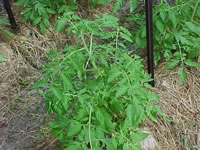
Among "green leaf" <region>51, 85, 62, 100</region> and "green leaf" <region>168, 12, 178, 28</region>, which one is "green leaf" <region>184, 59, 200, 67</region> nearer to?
"green leaf" <region>168, 12, 178, 28</region>

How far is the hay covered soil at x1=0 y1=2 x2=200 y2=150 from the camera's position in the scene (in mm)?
2160

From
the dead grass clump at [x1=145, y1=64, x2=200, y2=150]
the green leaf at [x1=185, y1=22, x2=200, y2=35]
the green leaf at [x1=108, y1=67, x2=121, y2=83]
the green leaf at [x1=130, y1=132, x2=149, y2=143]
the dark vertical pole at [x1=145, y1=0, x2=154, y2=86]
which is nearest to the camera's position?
the green leaf at [x1=108, y1=67, x2=121, y2=83]

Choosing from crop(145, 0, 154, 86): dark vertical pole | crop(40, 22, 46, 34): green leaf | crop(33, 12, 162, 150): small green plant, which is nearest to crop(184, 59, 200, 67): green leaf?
crop(145, 0, 154, 86): dark vertical pole

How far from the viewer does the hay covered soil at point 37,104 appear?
2.16 metres

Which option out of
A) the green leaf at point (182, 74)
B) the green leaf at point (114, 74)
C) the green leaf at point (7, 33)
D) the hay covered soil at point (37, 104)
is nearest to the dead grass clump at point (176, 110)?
the hay covered soil at point (37, 104)

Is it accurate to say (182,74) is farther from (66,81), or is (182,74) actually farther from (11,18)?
(11,18)

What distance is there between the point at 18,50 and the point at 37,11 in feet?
1.32

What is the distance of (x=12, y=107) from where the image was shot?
2.57 m

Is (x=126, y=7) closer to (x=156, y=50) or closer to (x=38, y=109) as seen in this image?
(x=156, y=50)

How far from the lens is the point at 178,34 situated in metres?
Answer: 2.32

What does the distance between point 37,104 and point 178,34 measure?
1216 millimetres

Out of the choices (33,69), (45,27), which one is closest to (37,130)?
(33,69)

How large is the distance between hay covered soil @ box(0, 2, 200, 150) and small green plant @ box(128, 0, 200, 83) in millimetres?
129

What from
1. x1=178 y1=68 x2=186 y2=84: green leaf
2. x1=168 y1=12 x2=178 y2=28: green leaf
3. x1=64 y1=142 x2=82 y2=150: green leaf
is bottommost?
x1=178 y1=68 x2=186 y2=84: green leaf
